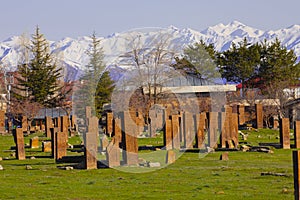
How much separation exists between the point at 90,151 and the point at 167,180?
4.16 metres

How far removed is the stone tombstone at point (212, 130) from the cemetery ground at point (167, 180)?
180 inches

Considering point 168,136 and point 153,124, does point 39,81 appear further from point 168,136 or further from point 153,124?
point 168,136

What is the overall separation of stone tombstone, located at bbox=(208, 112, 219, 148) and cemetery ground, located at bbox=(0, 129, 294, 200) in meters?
4.58

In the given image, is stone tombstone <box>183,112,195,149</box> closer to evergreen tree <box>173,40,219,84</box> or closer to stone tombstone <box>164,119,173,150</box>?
stone tombstone <box>164,119,173,150</box>

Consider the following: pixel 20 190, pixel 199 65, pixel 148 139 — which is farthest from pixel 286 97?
pixel 20 190

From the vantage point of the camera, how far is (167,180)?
22344mm

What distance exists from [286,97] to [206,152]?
3689 cm

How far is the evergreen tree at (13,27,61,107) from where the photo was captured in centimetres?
8312

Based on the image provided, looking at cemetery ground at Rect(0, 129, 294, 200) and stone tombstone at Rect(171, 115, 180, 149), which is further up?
stone tombstone at Rect(171, 115, 180, 149)

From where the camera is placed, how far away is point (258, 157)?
29.5m

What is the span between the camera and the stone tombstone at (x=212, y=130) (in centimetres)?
3469

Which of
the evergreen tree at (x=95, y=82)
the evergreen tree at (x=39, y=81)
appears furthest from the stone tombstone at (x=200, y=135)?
the evergreen tree at (x=39, y=81)

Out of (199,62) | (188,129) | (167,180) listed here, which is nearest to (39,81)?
(199,62)

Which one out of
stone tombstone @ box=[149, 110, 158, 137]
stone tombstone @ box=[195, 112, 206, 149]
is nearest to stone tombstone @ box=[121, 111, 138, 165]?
stone tombstone @ box=[195, 112, 206, 149]
